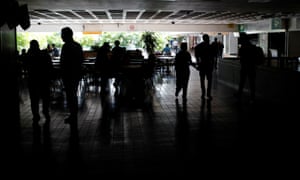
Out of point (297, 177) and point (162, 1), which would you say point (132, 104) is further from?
point (297, 177)

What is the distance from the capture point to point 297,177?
13.7ft

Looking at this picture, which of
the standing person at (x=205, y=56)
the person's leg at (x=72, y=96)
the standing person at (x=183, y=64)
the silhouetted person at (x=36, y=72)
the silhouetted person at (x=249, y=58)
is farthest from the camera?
the standing person at (x=183, y=64)

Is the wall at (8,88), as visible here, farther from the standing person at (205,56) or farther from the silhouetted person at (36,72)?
the standing person at (205,56)

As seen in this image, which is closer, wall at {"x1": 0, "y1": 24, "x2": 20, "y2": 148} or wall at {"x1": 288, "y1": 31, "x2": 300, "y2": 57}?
wall at {"x1": 0, "y1": 24, "x2": 20, "y2": 148}

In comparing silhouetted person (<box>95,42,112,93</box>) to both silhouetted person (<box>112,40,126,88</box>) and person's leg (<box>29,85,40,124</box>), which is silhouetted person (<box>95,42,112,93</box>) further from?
person's leg (<box>29,85,40,124</box>)

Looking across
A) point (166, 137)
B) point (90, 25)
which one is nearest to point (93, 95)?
point (166, 137)

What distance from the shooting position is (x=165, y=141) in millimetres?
5727

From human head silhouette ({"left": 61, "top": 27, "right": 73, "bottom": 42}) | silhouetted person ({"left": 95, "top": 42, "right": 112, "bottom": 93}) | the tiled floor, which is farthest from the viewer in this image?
silhouetted person ({"left": 95, "top": 42, "right": 112, "bottom": 93})

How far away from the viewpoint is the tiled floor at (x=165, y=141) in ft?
14.8

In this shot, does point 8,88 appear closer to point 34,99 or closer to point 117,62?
point 34,99

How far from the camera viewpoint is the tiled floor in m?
4.51

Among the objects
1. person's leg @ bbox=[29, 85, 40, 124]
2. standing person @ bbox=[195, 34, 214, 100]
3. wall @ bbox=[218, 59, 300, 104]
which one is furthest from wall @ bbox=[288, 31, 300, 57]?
person's leg @ bbox=[29, 85, 40, 124]

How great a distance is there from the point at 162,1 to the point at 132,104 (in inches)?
159

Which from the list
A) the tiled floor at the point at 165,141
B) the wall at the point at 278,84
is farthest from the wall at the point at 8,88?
the wall at the point at 278,84
